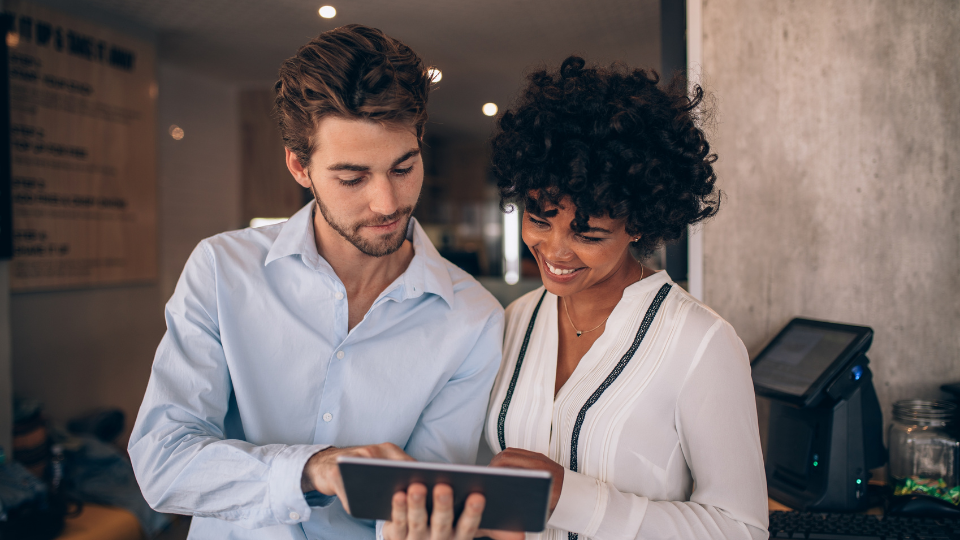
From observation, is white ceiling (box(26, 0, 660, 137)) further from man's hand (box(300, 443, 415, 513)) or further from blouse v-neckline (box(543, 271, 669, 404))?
man's hand (box(300, 443, 415, 513))

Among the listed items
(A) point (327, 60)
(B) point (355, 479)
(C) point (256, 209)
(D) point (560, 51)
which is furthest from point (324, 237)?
(C) point (256, 209)

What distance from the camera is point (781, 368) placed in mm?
1611

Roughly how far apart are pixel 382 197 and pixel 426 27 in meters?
2.61

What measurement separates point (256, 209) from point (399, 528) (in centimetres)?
458

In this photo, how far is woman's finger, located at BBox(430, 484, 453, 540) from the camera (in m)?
0.86

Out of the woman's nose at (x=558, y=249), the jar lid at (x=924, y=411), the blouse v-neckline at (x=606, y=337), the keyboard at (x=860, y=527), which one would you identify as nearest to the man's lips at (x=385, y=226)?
the woman's nose at (x=558, y=249)

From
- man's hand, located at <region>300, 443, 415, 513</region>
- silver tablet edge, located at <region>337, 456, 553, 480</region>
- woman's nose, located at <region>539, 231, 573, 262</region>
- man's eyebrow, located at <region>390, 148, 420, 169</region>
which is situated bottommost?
man's hand, located at <region>300, 443, 415, 513</region>

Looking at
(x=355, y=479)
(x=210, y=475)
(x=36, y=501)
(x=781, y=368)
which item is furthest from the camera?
(x=36, y=501)

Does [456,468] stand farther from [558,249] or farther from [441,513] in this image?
[558,249]

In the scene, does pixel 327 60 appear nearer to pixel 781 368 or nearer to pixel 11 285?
pixel 781 368

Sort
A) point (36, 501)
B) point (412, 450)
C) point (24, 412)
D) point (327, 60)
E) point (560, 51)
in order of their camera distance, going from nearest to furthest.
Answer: point (327, 60) < point (412, 450) < point (36, 501) < point (24, 412) < point (560, 51)

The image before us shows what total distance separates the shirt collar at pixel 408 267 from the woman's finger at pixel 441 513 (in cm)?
56

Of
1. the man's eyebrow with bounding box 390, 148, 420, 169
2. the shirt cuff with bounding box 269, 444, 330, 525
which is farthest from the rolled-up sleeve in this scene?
the man's eyebrow with bounding box 390, 148, 420, 169

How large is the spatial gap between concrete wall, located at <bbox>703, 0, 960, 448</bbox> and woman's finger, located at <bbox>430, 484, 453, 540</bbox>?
1.23m
